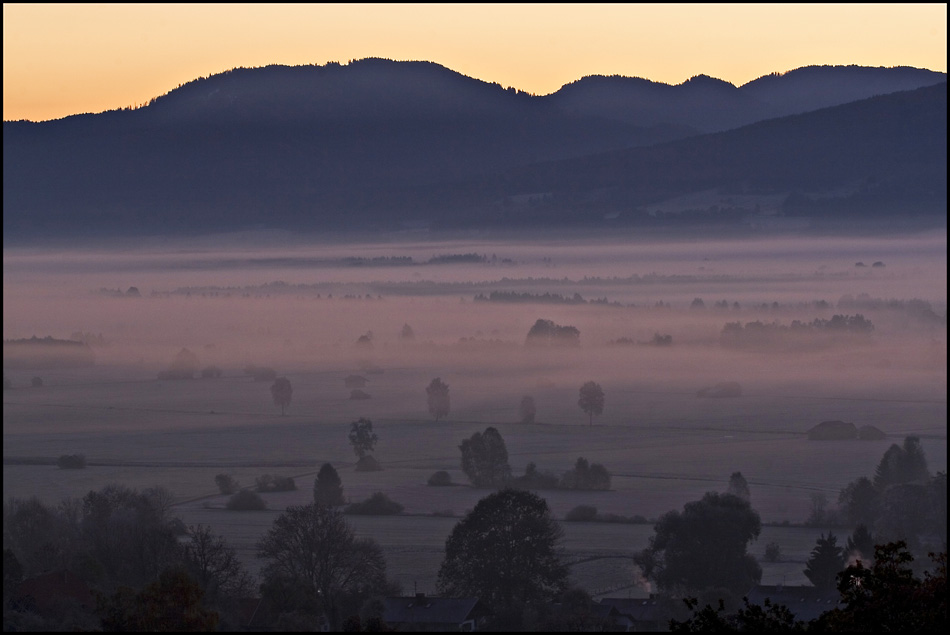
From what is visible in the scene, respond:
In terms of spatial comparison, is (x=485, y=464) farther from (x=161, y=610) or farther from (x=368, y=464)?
(x=161, y=610)

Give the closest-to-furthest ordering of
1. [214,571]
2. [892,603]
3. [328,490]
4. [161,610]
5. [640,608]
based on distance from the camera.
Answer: [892,603]
[161,610]
[640,608]
[214,571]
[328,490]

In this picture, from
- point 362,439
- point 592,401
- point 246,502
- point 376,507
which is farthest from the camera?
point 592,401

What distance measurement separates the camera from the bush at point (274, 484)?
110 m

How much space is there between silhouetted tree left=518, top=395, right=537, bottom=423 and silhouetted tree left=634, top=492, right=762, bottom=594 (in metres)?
98.6

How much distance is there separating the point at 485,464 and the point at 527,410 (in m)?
63.5

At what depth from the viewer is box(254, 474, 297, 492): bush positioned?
361 ft

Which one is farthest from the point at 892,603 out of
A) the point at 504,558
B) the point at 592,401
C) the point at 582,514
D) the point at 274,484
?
the point at 592,401

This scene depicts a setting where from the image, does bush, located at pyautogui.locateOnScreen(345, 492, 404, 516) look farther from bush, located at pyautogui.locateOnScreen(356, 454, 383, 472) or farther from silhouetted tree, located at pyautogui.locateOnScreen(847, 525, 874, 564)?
silhouetted tree, located at pyautogui.locateOnScreen(847, 525, 874, 564)

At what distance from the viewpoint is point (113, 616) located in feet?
117

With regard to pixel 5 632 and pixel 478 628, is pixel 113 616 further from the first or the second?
pixel 478 628

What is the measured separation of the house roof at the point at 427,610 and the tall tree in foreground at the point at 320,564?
5.22ft

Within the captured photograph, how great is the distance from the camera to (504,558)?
58250 mm

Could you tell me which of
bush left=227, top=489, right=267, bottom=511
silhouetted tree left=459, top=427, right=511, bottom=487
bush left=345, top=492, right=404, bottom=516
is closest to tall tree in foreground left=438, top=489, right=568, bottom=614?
bush left=345, top=492, right=404, bottom=516

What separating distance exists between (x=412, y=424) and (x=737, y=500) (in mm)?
97180
